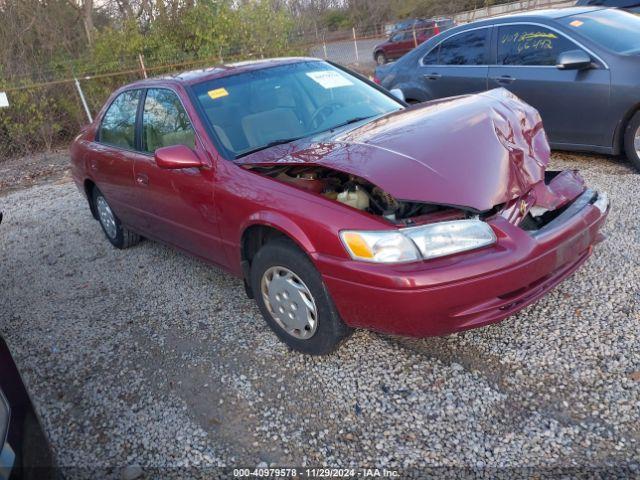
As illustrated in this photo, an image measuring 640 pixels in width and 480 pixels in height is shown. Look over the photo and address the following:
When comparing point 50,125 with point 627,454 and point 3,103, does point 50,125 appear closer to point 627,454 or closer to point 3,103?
point 3,103

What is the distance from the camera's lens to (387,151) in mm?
2867

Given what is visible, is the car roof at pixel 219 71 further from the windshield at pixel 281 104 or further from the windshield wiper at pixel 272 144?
the windshield wiper at pixel 272 144

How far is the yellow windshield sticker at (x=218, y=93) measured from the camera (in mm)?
3723

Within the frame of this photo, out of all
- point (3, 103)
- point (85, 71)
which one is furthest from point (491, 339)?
point (85, 71)

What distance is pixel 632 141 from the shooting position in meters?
5.17

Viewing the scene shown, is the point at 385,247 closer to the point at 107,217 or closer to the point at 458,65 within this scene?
the point at 107,217

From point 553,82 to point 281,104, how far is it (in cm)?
323

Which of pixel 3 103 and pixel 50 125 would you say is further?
pixel 50 125

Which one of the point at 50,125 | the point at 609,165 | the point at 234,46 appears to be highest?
the point at 234,46

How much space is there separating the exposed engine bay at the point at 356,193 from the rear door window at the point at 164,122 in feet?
2.66

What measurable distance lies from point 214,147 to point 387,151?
1.17m

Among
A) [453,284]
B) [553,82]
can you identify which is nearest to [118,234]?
[453,284]

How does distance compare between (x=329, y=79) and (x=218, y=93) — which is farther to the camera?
(x=329, y=79)

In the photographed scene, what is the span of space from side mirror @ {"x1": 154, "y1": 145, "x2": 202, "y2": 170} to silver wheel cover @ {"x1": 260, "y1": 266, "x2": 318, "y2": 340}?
843 mm
